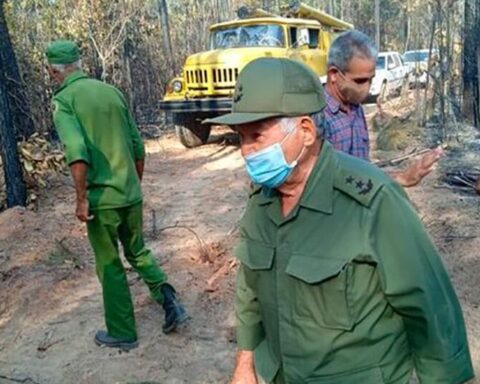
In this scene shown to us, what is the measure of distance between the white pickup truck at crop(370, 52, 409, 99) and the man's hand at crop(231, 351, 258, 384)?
16.7m

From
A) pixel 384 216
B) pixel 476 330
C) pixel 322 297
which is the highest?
pixel 384 216

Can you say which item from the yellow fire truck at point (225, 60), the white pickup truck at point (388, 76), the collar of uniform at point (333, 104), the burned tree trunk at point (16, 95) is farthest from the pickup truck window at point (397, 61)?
the collar of uniform at point (333, 104)

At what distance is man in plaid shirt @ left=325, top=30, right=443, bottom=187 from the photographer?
2.52m

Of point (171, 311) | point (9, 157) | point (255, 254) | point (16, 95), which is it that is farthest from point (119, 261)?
point (16, 95)

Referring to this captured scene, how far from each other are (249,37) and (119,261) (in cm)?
833

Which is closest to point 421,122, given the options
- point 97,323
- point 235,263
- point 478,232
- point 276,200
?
point 478,232

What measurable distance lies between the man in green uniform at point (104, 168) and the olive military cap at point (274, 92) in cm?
194

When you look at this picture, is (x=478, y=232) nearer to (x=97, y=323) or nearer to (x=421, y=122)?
(x=97, y=323)

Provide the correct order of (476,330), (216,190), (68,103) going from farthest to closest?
(216,190), (476,330), (68,103)

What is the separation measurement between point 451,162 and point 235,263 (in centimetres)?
444

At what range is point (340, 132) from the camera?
2.60m

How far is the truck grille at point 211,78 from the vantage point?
1027 centimetres

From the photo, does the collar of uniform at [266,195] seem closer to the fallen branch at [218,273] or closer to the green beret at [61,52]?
the green beret at [61,52]

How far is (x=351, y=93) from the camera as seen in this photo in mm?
2584
